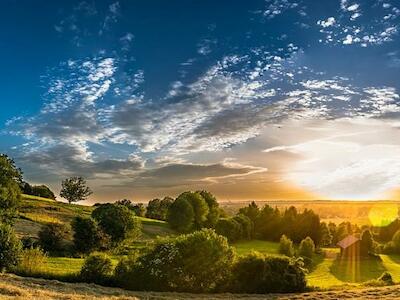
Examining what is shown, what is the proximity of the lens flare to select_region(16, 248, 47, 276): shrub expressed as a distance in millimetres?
130107

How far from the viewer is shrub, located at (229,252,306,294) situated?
54281 mm

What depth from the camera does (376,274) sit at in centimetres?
9650

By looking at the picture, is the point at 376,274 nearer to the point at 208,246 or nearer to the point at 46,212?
the point at 208,246

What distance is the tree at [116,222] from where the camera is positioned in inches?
3506

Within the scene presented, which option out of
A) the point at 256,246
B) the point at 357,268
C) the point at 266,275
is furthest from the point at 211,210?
the point at 266,275

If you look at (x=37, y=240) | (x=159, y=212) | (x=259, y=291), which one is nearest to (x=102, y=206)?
(x=37, y=240)

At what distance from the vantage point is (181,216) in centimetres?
13100

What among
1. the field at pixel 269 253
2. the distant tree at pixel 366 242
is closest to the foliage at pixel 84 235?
the field at pixel 269 253

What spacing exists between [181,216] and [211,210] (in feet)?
63.8

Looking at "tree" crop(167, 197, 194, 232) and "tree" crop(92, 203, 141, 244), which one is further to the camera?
"tree" crop(167, 197, 194, 232)

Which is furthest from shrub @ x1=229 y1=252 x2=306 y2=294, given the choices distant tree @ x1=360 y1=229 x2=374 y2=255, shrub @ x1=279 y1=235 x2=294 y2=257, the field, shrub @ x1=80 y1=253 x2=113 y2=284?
distant tree @ x1=360 y1=229 x2=374 y2=255

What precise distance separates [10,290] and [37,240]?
44975 millimetres

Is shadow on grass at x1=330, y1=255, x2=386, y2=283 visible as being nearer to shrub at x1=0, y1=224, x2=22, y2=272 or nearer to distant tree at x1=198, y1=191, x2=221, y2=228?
distant tree at x1=198, y1=191, x2=221, y2=228

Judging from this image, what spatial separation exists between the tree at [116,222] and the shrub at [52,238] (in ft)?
29.0
